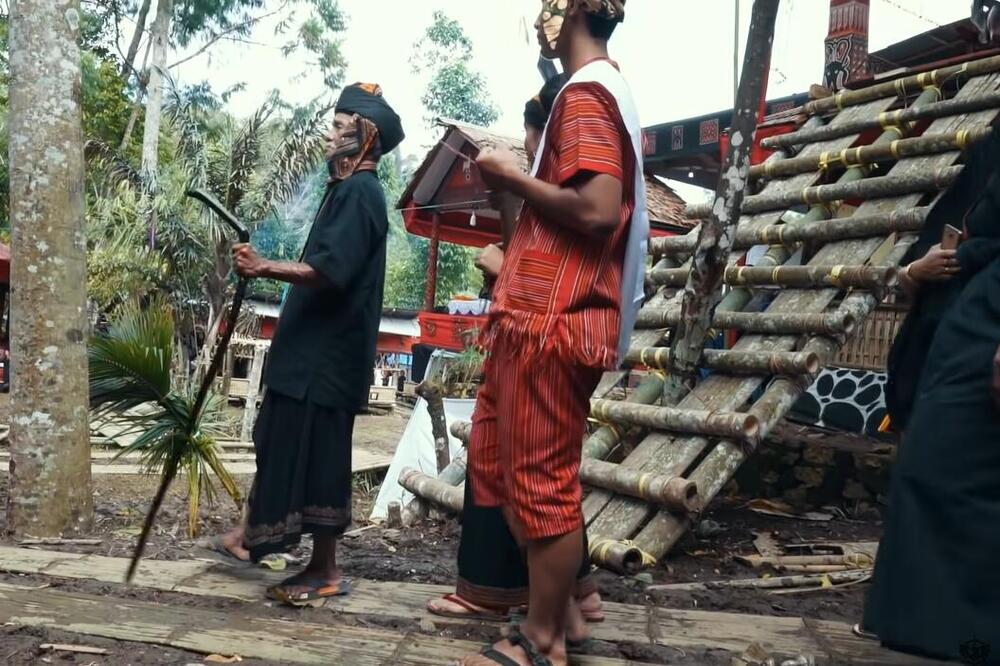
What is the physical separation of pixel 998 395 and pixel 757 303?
318cm

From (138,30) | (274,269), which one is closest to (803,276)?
(274,269)

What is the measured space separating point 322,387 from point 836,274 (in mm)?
2487

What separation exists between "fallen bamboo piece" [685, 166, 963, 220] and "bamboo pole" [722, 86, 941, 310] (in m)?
0.08

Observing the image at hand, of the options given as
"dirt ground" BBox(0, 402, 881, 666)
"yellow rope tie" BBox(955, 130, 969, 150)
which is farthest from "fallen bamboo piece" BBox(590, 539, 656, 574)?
"yellow rope tie" BBox(955, 130, 969, 150)

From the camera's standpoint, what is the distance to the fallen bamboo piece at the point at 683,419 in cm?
394

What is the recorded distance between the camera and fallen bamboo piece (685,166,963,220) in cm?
458

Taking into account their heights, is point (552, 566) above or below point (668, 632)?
above

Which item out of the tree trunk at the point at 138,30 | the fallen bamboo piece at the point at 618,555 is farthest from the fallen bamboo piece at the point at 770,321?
the tree trunk at the point at 138,30

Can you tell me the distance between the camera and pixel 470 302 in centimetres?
1653

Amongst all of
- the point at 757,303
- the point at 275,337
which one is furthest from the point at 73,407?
the point at 757,303

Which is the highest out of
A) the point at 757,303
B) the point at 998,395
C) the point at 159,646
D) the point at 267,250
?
the point at 267,250

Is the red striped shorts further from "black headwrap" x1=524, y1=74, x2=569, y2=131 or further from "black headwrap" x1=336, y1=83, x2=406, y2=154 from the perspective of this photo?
"black headwrap" x1=336, y1=83, x2=406, y2=154

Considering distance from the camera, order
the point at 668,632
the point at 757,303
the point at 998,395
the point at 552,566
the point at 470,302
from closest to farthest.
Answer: the point at 998,395 → the point at 552,566 → the point at 668,632 → the point at 757,303 → the point at 470,302

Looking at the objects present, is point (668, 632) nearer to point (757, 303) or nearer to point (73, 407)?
point (757, 303)
